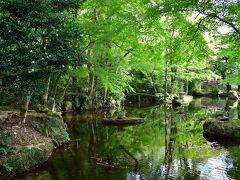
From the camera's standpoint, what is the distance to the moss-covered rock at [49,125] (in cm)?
1495

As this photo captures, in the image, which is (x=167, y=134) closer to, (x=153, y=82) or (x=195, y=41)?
(x=195, y=41)

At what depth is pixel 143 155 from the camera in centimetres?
1359

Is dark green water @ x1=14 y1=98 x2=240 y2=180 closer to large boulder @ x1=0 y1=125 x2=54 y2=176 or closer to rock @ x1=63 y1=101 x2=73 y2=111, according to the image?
large boulder @ x1=0 y1=125 x2=54 y2=176

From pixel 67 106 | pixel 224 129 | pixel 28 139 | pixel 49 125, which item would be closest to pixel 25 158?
pixel 28 139

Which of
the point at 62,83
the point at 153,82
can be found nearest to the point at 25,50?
the point at 62,83

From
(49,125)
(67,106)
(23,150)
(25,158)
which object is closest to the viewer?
(25,158)

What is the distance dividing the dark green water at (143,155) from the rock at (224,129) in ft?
1.85

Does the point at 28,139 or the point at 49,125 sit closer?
the point at 28,139

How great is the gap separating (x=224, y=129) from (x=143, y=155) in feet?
18.8

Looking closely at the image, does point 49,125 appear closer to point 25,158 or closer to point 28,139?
point 28,139

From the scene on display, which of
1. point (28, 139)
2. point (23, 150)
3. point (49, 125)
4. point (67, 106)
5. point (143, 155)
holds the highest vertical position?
point (67, 106)

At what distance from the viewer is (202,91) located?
49.1 meters

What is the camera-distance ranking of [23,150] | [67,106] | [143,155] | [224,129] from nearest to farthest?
[23,150] < [143,155] < [224,129] < [67,106]

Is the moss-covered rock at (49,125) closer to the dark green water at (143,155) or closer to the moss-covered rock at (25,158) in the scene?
the dark green water at (143,155)
